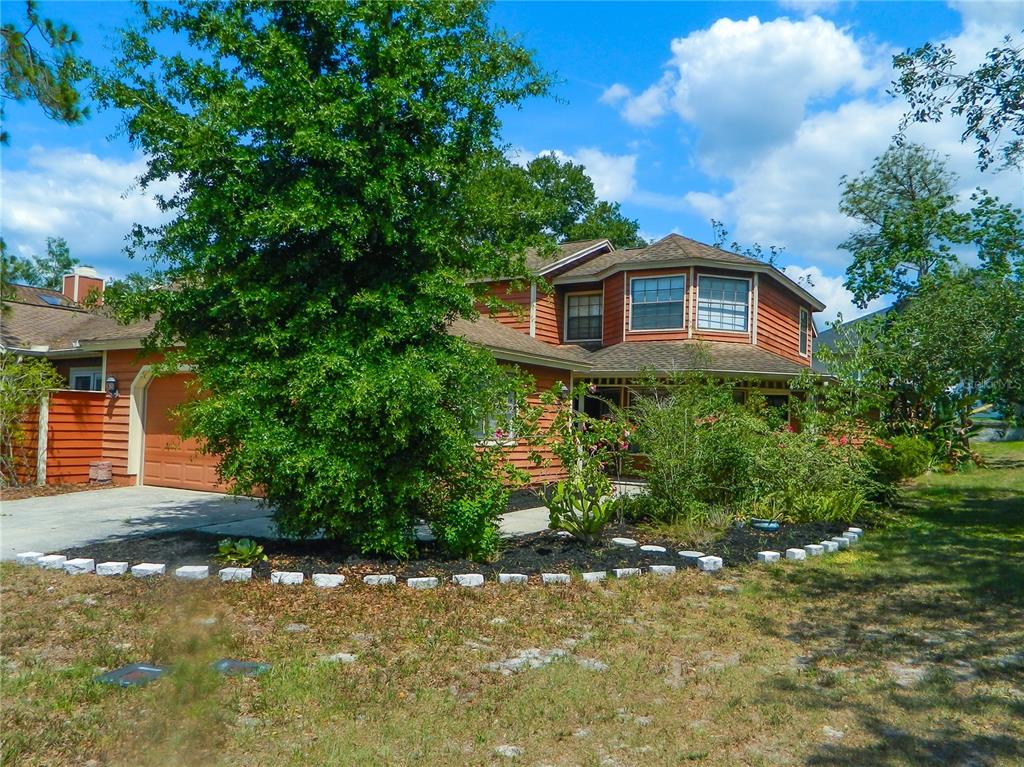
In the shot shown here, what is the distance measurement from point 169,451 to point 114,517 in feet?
11.8

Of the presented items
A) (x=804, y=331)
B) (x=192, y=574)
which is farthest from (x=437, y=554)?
(x=804, y=331)

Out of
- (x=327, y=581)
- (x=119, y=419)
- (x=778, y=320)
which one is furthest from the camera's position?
(x=778, y=320)

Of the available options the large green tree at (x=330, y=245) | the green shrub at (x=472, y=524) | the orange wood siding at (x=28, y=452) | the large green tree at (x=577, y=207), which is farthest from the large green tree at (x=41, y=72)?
the large green tree at (x=577, y=207)

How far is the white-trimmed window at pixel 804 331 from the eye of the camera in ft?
79.4

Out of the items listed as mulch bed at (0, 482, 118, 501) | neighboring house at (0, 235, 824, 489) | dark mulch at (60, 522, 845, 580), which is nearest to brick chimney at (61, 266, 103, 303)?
neighboring house at (0, 235, 824, 489)

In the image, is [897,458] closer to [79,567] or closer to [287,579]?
[287,579]

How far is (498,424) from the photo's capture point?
8.88 m

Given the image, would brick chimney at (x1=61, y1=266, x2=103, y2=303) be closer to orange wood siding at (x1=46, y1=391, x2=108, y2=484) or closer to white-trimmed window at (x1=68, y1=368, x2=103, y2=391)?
white-trimmed window at (x1=68, y1=368, x2=103, y2=391)

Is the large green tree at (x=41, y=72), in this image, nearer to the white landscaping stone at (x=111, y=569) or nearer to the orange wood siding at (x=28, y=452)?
the white landscaping stone at (x=111, y=569)

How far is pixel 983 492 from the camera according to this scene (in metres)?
16.5

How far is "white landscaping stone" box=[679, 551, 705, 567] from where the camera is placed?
28.9 feet

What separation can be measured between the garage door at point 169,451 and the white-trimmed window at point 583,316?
34.3 feet

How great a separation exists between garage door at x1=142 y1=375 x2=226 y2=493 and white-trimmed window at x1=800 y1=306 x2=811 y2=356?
17621 millimetres

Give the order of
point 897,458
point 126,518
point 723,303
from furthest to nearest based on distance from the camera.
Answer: point 723,303 < point 897,458 < point 126,518
